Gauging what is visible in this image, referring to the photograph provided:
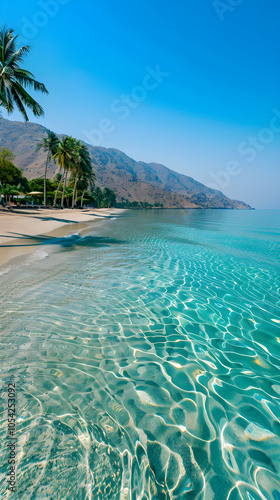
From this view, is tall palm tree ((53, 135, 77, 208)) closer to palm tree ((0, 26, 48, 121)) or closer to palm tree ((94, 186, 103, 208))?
palm tree ((0, 26, 48, 121))

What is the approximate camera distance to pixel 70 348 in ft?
11.3

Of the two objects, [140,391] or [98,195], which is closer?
[140,391]

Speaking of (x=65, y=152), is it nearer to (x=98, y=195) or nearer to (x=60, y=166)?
(x=60, y=166)

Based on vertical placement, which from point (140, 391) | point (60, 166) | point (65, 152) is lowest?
point (140, 391)

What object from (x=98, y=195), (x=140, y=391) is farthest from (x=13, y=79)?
(x=98, y=195)

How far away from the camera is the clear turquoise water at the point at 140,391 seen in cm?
188

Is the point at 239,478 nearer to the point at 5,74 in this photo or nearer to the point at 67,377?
the point at 67,377

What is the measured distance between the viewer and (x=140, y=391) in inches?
110

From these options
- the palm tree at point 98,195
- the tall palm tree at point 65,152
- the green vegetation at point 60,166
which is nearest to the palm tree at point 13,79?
the green vegetation at point 60,166

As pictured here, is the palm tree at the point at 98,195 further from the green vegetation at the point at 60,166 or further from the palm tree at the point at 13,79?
the palm tree at the point at 13,79

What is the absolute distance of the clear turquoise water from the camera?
188 centimetres

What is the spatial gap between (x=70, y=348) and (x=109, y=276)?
364 cm

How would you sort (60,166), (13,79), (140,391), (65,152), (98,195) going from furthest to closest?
(98,195) → (60,166) → (65,152) → (13,79) → (140,391)

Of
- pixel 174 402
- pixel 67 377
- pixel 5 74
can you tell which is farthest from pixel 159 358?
pixel 5 74
